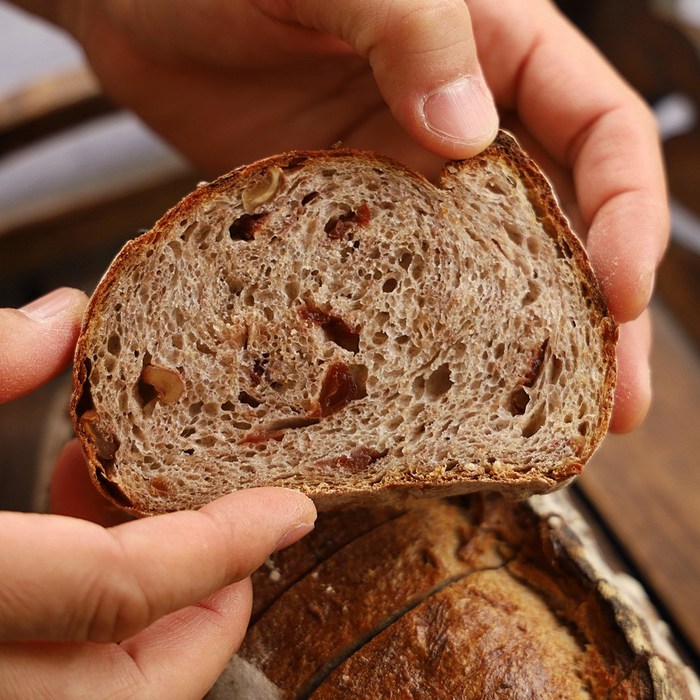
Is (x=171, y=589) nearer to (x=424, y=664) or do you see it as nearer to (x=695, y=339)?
(x=424, y=664)

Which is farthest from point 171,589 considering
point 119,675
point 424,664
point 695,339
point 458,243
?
point 695,339

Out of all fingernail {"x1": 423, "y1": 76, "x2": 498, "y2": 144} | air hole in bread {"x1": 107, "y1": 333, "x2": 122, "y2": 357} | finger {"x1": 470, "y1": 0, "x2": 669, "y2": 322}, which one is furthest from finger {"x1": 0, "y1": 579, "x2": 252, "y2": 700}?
finger {"x1": 470, "y1": 0, "x2": 669, "y2": 322}

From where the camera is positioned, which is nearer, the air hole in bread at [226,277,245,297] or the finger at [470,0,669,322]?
the air hole in bread at [226,277,245,297]

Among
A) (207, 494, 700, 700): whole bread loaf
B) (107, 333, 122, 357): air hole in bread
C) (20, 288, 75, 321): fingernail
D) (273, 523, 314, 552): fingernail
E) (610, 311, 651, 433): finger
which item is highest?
(20, 288, 75, 321): fingernail

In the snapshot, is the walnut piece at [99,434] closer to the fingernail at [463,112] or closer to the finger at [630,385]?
the fingernail at [463,112]

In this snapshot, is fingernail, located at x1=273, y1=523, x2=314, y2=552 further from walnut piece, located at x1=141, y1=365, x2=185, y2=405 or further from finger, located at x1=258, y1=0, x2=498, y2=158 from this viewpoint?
finger, located at x1=258, y1=0, x2=498, y2=158

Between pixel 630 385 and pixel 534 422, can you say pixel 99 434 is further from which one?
pixel 630 385

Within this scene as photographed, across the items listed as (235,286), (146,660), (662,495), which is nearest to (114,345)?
(235,286)
